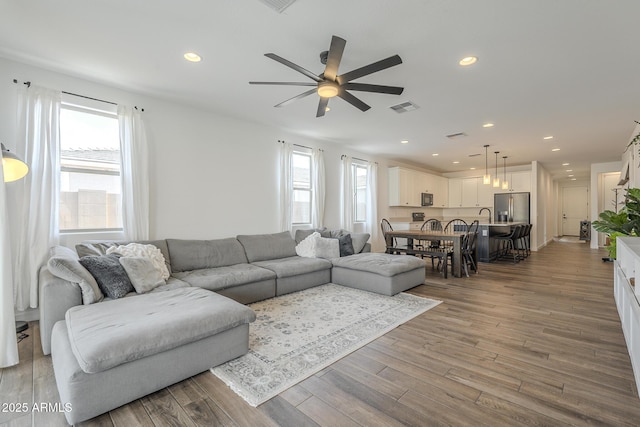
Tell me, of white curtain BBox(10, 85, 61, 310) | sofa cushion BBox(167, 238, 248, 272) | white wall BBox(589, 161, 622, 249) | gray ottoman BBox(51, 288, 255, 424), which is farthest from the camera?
white wall BBox(589, 161, 622, 249)

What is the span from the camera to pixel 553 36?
98.2 inches

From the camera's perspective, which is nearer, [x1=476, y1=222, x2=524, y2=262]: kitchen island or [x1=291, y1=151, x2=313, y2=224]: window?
[x1=291, y1=151, x2=313, y2=224]: window

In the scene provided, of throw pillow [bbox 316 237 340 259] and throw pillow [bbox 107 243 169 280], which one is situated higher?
throw pillow [bbox 107 243 169 280]

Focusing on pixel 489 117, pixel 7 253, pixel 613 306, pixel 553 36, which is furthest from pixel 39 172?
pixel 613 306

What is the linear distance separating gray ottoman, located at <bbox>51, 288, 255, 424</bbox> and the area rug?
0.24 metres

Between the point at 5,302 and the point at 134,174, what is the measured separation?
186 cm

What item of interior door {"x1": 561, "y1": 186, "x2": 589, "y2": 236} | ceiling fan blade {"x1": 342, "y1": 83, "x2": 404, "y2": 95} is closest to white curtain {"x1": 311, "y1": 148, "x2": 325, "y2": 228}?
ceiling fan blade {"x1": 342, "y1": 83, "x2": 404, "y2": 95}

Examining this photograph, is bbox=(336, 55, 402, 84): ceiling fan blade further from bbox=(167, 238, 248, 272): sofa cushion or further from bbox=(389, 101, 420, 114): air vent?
bbox=(167, 238, 248, 272): sofa cushion

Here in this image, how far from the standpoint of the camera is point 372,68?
2426 millimetres

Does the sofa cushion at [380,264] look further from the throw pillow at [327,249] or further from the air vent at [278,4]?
the air vent at [278,4]

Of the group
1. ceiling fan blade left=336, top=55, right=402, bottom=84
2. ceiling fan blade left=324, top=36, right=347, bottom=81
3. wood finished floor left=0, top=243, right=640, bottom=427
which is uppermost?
ceiling fan blade left=324, top=36, right=347, bottom=81

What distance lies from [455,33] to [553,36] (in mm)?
862

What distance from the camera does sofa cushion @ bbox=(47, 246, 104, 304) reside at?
2.37m

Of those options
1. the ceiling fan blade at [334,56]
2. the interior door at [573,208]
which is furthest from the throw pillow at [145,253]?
the interior door at [573,208]
